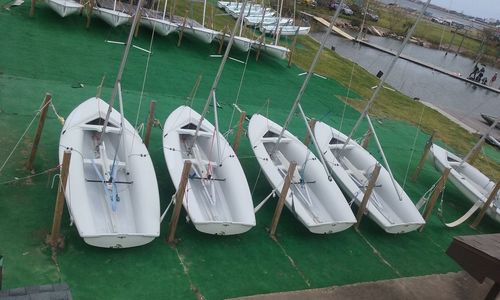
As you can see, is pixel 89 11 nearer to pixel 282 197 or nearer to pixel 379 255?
pixel 282 197

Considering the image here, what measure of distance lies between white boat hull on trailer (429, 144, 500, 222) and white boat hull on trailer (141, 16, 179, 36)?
1038 cm

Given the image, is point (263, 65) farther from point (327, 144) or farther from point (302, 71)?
point (327, 144)

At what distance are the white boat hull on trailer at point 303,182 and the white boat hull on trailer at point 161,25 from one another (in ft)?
26.3

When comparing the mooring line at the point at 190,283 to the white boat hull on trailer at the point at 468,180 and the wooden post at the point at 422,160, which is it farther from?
the wooden post at the point at 422,160

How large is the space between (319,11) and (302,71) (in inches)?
1093

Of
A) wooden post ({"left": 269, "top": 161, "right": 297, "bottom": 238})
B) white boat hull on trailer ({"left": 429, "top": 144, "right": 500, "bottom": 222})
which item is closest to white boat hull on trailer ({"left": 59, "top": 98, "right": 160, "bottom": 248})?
wooden post ({"left": 269, "top": 161, "right": 297, "bottom": 238})

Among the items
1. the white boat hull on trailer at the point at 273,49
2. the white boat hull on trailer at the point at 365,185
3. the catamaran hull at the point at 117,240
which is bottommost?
the catamaran hull at the point at 117,240

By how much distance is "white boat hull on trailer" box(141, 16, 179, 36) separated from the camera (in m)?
16.9

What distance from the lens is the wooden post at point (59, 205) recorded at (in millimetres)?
6098

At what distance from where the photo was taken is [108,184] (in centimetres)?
752

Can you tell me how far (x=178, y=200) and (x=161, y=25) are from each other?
38.0 feet

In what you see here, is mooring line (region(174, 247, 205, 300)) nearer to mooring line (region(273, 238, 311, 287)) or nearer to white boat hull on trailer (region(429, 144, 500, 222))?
mooring line (region(273, 238, 311, 287))

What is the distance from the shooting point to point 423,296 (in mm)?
7672

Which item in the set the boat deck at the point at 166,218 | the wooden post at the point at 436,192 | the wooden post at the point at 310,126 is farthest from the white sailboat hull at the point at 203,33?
the wooden post at the point at 436,192
